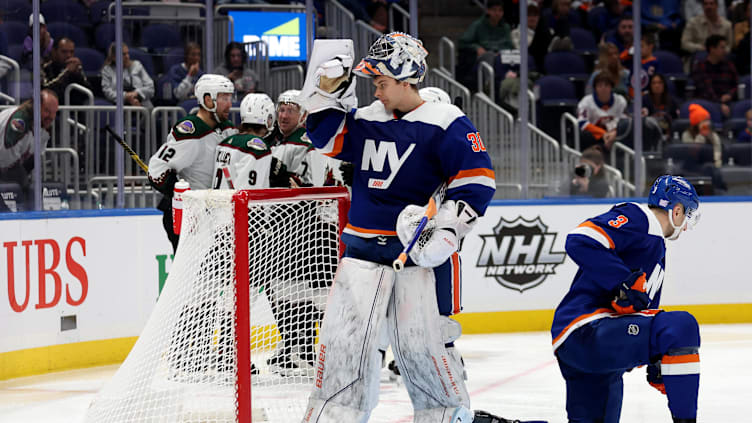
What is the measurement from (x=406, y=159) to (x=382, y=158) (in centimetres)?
7

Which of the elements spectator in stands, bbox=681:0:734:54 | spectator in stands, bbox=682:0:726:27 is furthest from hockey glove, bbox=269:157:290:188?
spectator in stands, bbox=682:0:726:27

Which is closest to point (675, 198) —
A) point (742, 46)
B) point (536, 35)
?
point (536, 35)

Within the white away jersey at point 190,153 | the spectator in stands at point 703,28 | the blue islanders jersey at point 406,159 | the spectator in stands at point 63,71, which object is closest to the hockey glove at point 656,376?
the blue islanders jersey at point 406,159

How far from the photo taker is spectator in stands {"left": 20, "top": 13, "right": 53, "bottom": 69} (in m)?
5.93

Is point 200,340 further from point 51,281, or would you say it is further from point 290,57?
point 290,57

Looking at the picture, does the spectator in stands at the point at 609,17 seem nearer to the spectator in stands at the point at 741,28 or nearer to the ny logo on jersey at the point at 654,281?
the spectator in stands at the point at 741,28

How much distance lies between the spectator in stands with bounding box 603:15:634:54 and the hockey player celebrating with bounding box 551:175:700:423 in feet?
15.1

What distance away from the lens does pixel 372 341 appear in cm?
307

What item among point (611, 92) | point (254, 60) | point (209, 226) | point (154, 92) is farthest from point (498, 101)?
point (209, 226)

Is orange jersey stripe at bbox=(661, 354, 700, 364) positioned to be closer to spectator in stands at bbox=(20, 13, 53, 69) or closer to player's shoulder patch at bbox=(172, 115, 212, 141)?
player's shoulder patch at bbox=(172, 115, 212, 141)

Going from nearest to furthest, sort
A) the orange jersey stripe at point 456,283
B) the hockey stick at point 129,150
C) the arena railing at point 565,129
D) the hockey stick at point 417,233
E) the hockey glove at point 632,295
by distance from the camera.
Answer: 1. the hockey stick at point 417,233
2. the hockey glove at point 632,295
3. the orange jersey stripe at point 456,283
4. the hockey stick at point 129,150
5. the arena railing at point 565,129

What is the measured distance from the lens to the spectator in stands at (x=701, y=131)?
25.7ft

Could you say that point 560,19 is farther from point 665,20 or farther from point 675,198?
point 675,198

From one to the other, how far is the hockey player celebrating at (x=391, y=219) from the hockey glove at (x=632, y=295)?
1.50ft
